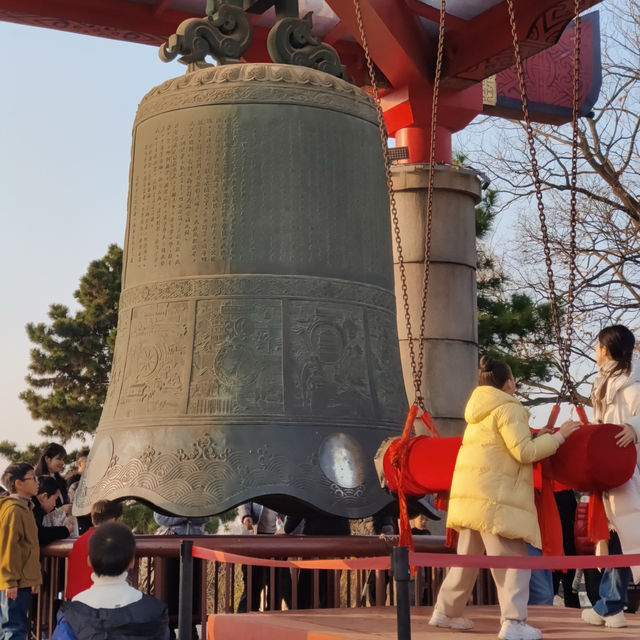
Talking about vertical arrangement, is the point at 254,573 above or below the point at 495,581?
below

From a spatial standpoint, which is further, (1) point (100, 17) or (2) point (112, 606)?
(1) point (100, 17)

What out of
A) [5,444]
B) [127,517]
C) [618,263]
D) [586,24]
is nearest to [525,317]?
[618,263]

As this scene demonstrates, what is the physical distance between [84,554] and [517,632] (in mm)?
1925

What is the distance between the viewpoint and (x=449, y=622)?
4098 millimetres

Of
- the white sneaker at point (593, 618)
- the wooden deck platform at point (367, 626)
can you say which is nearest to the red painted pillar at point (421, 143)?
the wooden deck platform at point (367, 626)

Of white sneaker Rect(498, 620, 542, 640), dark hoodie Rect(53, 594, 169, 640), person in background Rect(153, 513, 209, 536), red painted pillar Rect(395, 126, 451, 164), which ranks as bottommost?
white sneaker Rect(498, 620, 542, 640)

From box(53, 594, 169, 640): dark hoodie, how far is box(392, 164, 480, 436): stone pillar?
18.2 ft

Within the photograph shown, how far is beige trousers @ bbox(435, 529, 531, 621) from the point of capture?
3.80 metres

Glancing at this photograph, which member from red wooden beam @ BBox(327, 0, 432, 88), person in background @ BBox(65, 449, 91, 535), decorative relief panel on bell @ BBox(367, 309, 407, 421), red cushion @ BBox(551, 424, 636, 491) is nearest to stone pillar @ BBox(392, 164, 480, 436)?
red wooden beam @ BBox(327, 0, 432, 88)

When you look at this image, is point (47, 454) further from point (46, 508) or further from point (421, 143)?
point (421, 143)

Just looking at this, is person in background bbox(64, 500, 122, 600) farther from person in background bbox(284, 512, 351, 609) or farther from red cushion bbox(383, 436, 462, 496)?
red cushion bbox(383, 436, 462, 496)

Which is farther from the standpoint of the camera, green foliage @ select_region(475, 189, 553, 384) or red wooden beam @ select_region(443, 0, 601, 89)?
green foliage @ select_region(475, 189, 553, 384)

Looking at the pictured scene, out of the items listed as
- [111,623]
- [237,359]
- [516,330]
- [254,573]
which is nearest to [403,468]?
[237,359]

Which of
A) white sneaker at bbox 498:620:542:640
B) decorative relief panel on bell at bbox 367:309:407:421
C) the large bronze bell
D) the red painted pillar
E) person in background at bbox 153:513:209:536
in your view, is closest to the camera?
white sneaker at bbox 498:620:542:640
